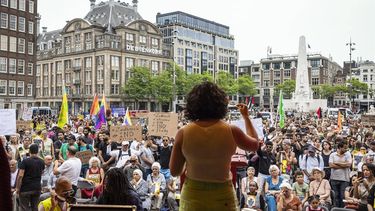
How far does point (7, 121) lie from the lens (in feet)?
36.3

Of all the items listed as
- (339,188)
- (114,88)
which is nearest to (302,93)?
(114,88)

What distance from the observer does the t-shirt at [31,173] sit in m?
8.59

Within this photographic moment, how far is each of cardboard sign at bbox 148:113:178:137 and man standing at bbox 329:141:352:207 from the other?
509cm

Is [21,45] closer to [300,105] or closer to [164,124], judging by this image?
[300,105]

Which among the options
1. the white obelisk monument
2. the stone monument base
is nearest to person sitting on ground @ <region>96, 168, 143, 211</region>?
the white obelisk monument

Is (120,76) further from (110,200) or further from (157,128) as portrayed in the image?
(110,200)

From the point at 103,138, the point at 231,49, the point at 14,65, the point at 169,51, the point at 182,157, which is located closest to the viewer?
the point at 182,157

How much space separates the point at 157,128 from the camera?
1416 centimetres

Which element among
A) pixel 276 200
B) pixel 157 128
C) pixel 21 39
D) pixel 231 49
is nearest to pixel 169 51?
pixel 231 49

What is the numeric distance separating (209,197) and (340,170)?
845 cm

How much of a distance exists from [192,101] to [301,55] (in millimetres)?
55521

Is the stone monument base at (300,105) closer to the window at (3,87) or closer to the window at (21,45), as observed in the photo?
the window at (21,45)

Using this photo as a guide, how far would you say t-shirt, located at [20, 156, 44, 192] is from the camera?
8.59 metres

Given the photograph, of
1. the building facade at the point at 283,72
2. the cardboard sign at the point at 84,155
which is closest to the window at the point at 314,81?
the building facade at the point at 283,72
